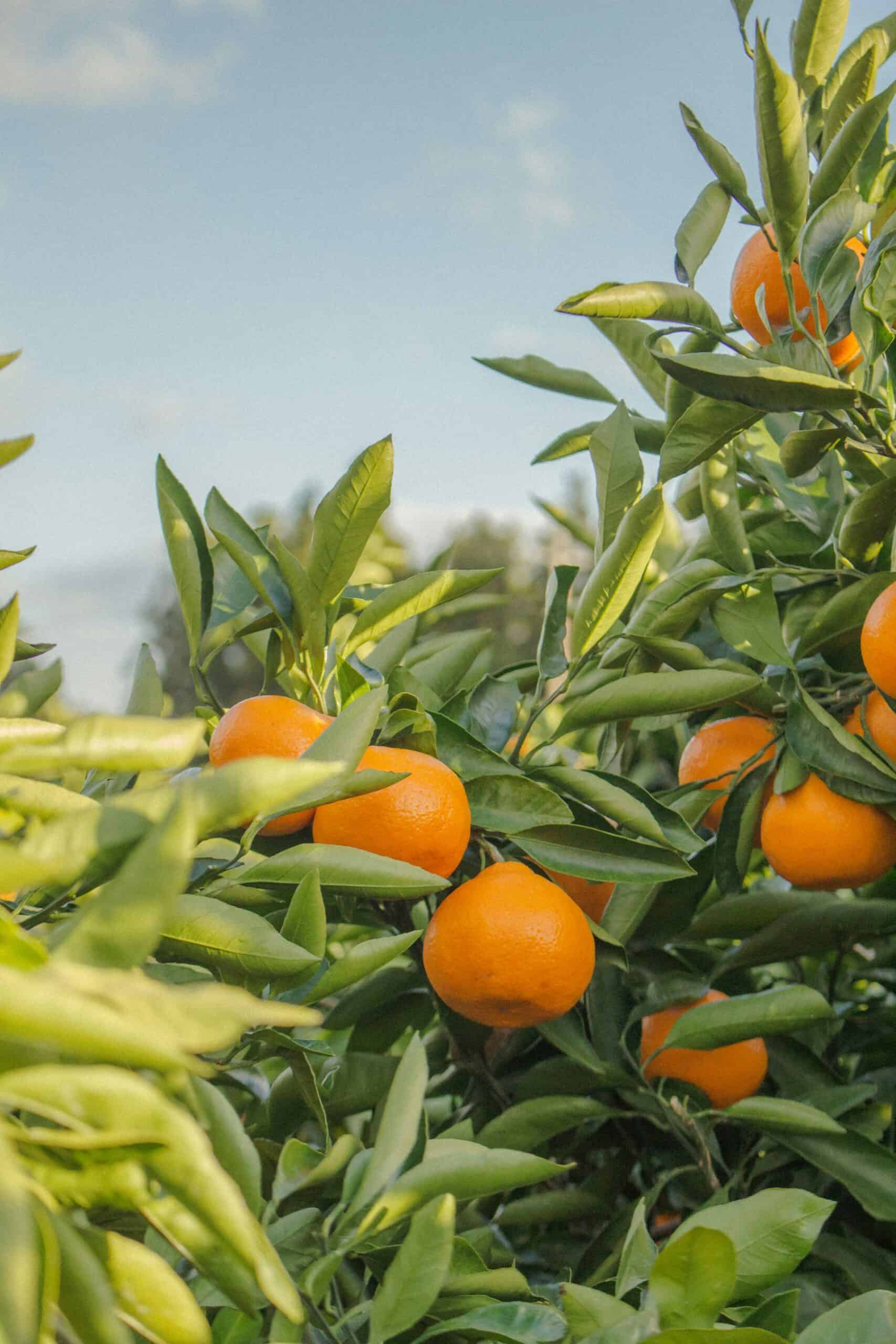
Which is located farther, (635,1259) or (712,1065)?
(712,1065)

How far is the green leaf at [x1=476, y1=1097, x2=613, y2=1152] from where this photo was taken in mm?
862

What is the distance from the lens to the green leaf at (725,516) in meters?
0.93

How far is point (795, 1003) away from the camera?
812mm

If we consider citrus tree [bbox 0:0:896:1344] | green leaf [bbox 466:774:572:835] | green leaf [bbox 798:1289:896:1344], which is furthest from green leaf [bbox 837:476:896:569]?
green leaf [bbox 798:1289:896:1344]

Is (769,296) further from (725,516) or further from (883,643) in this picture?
(883,643)

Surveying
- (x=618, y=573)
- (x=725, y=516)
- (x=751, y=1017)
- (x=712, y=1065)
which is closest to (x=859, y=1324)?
(x=751, y=1017)

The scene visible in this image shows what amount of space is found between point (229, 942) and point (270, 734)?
0.25m

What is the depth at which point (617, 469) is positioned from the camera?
876 millimetres

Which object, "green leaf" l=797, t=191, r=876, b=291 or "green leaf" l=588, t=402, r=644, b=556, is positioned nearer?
"green leaf" l=797, t=191, r=876, b=291

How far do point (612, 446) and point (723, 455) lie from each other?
16 cm

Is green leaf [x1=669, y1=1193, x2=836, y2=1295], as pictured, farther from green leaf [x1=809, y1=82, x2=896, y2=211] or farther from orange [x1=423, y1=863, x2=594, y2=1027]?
green leaf [x1=809, y1=82, x2=896, y2=211]

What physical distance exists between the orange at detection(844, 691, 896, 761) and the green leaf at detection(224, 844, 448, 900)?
15.9 inches

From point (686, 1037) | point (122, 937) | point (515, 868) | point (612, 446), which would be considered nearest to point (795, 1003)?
point (686, 1037)

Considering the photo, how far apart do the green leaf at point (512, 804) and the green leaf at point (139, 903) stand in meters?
0.47
